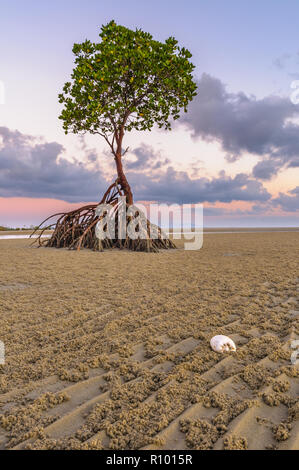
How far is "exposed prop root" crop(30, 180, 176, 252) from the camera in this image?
1237cm

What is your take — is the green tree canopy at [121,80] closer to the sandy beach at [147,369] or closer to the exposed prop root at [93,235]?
the exposed prop root at [93,235]

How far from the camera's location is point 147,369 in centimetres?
262

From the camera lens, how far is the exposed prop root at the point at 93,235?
12367mm

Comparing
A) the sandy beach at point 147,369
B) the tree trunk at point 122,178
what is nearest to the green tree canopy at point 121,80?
the tree trunk at point 122,178

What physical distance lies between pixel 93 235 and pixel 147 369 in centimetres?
1051

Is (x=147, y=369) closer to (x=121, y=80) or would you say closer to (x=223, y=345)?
(x=223, y=345)

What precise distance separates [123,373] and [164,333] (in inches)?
36.7

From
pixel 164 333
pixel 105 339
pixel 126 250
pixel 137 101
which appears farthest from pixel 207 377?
pixel 137 101

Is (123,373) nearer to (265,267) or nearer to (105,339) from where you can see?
(105,339)

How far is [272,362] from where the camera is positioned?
9.02ft

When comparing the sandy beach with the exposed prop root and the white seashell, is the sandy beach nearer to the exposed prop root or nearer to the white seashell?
the white seashell

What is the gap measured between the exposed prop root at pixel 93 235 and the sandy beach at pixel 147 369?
6984 millimetres

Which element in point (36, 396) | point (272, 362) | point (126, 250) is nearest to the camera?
point (36, 396)

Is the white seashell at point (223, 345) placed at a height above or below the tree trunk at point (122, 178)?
below
